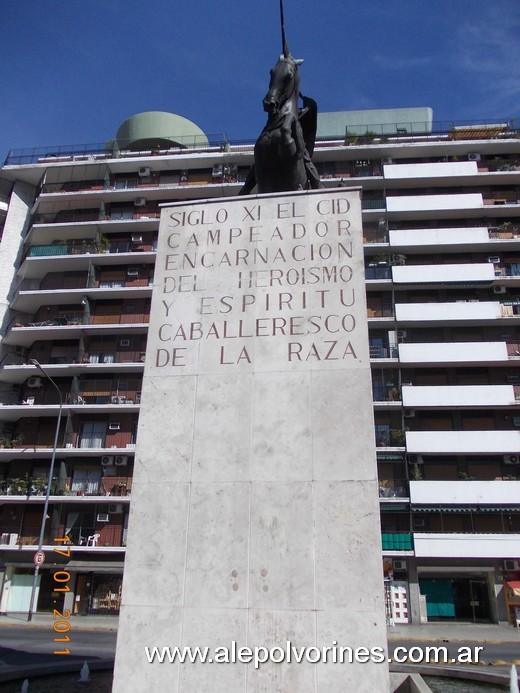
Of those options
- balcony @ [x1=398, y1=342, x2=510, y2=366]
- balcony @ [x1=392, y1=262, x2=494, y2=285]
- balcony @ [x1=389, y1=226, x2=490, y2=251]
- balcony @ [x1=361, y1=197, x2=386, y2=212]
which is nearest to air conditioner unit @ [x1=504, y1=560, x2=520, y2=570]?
balcony @ [x1=398, y1=342, x2=510, y2=366]

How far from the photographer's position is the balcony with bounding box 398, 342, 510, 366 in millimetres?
41500

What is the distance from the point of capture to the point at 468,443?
1547 inches

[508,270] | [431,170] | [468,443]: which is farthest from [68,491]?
[431,170]

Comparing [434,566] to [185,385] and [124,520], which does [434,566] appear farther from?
[185,385]

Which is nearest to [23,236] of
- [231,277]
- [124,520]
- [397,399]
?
[124,520]

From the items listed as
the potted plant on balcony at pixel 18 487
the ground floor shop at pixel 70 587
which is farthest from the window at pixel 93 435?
the ground floor shop at pixel 70 587

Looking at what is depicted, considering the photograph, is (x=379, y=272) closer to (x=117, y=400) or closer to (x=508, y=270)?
(x=508, y=270)

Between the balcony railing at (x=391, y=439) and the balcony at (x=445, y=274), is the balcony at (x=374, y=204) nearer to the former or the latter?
A: the balcony at (x=445, y=274)

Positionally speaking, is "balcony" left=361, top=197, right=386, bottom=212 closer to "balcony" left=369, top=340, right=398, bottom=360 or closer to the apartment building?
the apartment building

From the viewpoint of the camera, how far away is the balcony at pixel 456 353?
4150cm

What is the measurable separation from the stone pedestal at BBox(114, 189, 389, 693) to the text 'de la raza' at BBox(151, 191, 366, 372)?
0.08 ft

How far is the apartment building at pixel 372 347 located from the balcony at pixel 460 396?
99mm

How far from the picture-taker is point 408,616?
121ft

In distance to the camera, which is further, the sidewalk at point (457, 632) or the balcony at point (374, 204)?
the balcony at point (374, 204)
